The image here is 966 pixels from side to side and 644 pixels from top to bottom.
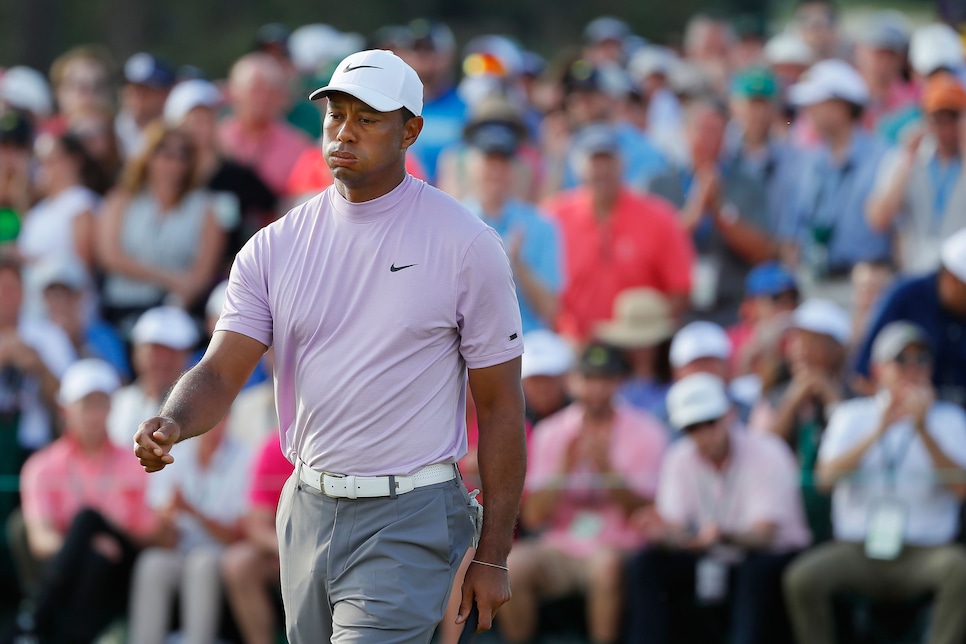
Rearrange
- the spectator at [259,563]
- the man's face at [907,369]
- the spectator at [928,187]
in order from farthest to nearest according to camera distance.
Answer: the spectator at [928,187] < the spectator at [259,563] < the man's face at [907,369]

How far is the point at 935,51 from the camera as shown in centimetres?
1112

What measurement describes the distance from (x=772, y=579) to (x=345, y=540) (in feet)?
13.0

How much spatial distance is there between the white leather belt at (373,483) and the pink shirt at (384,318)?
0.02 m

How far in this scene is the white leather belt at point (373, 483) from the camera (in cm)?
444

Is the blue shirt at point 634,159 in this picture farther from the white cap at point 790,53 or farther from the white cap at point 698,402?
the white cap at point 698,402

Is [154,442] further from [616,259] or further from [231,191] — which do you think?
[231,191]

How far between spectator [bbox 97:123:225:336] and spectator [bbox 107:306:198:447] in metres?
0.84

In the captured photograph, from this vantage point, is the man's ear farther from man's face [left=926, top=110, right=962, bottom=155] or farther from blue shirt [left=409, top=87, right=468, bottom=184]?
man's face [left=926, top=110, right=962, bottom=155]

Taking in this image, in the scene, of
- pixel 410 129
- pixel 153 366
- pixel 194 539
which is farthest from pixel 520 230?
pixel 410 129

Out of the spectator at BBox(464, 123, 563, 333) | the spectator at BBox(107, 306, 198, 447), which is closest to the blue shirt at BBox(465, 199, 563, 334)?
the spectator at BBox(464, 123, 563, 333)

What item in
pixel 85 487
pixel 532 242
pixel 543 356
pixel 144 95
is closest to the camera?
pixel 543 356

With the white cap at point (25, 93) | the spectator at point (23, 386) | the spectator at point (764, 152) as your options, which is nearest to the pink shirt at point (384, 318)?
the spectator at point (23, 386)

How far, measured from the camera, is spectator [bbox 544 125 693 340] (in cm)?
970

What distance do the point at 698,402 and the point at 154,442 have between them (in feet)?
14.6
